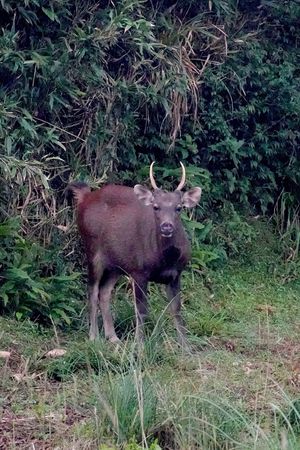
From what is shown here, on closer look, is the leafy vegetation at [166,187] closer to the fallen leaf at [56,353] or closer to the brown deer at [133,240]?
the fallen leaf at [56,353]

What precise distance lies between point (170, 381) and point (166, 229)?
7.74ft

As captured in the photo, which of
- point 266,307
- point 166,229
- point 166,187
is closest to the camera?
point 166,229

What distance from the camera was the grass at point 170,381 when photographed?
6.63 m

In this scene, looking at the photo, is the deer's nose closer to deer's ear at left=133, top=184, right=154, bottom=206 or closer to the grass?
deer's ear at left=133, top=184, right=154, bottom=206

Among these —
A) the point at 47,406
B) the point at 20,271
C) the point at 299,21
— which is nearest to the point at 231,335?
the point at 20,271

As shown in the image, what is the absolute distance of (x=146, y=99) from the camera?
1148 cm

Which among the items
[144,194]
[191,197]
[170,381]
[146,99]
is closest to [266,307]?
[191,197]

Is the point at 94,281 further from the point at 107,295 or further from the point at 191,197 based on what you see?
the point at 191,197

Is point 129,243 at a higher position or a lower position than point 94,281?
higher

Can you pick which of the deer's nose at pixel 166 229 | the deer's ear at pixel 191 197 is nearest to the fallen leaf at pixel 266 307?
the deer's ear at pixel 191 197

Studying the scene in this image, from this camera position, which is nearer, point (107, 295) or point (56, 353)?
point (56, 353)

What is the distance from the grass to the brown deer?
10.0 inches

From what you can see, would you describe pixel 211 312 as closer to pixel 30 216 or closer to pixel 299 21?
pixel 30 216

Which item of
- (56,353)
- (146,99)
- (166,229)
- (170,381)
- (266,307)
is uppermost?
(170,381)
